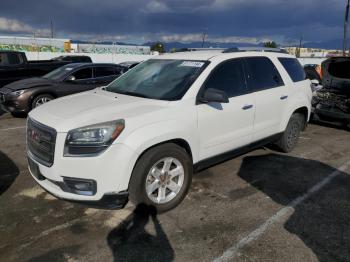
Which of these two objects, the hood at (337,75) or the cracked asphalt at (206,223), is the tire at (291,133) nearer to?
the cracked asphalt at (206,223)

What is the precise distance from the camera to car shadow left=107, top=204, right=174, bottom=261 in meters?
3.11

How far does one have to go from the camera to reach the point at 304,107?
620 centimetres

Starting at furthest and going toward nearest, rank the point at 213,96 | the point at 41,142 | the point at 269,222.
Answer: the point at 213,96 < the point at 269,222 < the point at 41,142

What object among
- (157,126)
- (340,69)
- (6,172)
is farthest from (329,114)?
(6,172)

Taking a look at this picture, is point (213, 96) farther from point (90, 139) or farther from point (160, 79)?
point (90, 139)

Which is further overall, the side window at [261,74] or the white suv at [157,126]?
the side window at [261,74]

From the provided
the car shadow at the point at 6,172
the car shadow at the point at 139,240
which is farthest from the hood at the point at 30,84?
A: the car shadow at the point at 139,240

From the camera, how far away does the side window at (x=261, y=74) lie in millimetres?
4941

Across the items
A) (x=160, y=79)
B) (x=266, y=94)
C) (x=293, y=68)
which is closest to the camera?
(x=160, y=79)

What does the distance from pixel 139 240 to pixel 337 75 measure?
24.4 feet

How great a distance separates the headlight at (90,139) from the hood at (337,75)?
697 cm

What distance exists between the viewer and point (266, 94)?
5094 millimetres

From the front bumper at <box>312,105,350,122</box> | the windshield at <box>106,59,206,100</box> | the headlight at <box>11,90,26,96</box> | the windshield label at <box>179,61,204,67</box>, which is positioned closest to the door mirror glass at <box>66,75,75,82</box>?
the headlight at <box>11,90,26,96</box>

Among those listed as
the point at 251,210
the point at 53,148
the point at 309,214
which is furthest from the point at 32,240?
the point at 309,214
